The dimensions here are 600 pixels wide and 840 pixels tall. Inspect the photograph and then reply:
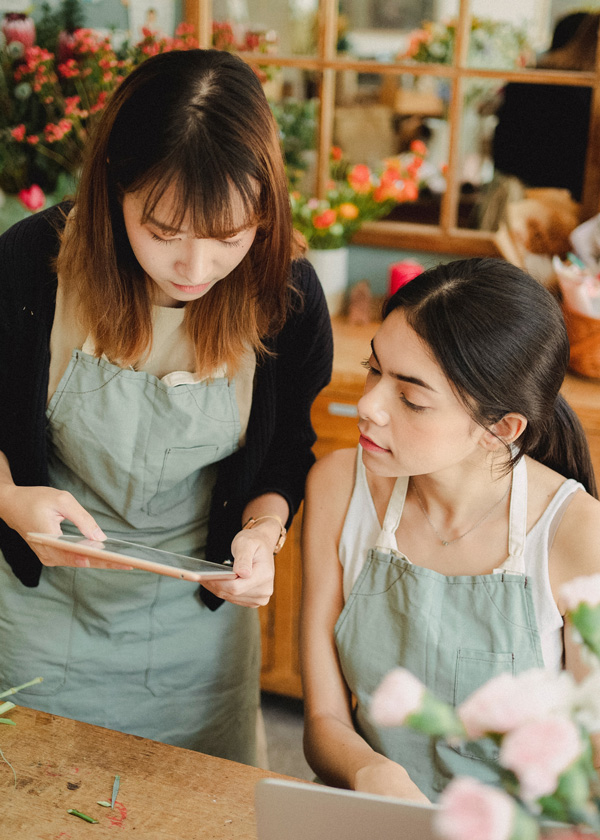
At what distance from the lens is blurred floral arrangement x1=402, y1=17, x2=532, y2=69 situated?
2359mm

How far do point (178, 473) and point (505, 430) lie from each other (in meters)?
0.51

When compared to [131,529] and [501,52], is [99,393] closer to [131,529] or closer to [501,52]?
[131,529]

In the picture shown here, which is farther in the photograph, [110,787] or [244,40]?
[244,40]

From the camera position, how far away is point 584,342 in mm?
1943

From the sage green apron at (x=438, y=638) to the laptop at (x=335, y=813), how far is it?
517mm

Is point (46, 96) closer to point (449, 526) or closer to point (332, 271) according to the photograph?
point (332, 271)

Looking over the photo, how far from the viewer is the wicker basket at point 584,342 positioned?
6.25ft

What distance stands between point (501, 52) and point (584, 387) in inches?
42.1

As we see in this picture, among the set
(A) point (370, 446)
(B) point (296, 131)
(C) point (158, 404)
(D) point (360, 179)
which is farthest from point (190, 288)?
(B) point (296, 131)

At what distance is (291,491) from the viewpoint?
141cm

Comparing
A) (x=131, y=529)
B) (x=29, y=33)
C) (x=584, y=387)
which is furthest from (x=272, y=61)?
(x=131, y=529)

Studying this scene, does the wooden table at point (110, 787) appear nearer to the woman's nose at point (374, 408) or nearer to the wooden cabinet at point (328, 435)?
the woman's nose at point (374, 408)

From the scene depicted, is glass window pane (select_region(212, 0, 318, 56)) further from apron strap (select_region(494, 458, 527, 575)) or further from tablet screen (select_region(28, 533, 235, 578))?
tablet screen (select_region(28, 533, 235, 578))

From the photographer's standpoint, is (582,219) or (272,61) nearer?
(582,219)
